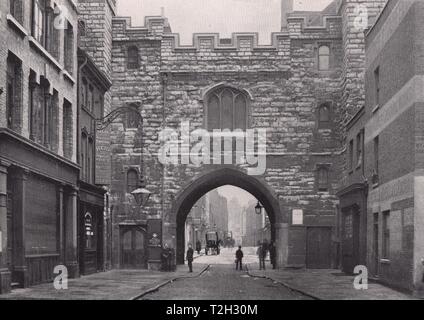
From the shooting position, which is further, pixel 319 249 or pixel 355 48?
→ pixel 319 249

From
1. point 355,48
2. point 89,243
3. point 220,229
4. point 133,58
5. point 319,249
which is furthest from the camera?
point 220,229

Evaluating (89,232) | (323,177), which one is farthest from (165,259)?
(323,177)

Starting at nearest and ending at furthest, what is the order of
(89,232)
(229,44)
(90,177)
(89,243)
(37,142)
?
(37,142) → (89,232) → (89,243) → (90,177) → (229,44)

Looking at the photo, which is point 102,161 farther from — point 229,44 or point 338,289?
point 338,289

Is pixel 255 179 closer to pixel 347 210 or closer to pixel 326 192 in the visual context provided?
pixel 326 192

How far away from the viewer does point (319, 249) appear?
3616cm

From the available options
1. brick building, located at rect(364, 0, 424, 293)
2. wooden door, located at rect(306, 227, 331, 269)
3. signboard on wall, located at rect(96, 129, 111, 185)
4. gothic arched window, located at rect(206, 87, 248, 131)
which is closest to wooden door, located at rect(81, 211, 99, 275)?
signboard on wall, located at rect(96, 129, 111, 185)

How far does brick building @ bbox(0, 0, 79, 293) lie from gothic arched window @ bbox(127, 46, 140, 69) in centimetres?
888

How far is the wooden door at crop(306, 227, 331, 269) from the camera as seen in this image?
3612cm

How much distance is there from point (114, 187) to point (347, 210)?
35.5 ft

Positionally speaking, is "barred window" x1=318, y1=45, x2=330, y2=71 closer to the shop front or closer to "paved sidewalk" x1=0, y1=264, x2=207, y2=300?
the shop front

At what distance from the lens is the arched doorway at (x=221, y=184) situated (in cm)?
3647

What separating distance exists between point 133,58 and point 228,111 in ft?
16.0

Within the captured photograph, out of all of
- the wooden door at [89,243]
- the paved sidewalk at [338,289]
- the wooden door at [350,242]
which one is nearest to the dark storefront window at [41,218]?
the wooden door at [89,243]
